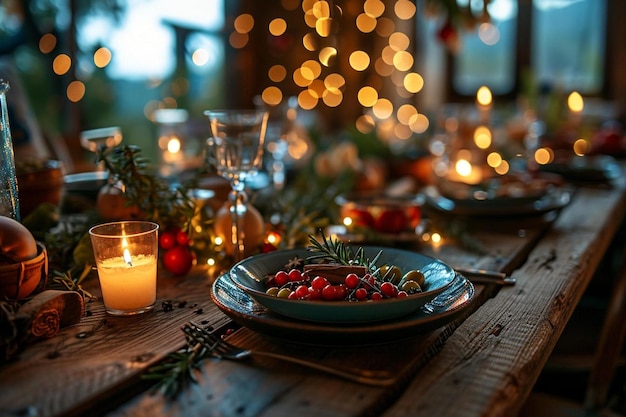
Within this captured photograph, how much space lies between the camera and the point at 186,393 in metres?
0.70

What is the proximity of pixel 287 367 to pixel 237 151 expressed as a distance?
469 mm

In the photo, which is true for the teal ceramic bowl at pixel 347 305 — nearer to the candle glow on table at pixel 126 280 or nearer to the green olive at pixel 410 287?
the green olive at pixel 410 287

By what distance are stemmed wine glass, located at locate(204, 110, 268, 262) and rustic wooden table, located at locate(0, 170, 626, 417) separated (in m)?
0.15

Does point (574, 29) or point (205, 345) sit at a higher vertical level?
point (574, 29)

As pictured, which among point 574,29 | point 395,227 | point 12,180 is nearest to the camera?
point 12,180

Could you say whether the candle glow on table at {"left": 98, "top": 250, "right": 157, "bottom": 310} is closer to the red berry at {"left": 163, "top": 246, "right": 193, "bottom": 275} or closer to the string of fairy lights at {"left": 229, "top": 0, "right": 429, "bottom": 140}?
the red berry at {"left": 163, "top": 246, "right": 193, "bottom": 275}

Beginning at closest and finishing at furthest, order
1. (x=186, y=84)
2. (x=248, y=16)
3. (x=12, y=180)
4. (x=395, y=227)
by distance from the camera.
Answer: (x=12, y=180), (x=395, y=227), (x=186, y=84), (x=248, y=16)

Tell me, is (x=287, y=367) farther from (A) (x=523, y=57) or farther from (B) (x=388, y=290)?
(A) (x=523, y=57)

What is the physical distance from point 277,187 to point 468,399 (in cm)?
120

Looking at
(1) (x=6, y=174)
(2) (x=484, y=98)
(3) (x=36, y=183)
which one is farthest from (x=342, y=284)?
(2) (x=484, y=98)

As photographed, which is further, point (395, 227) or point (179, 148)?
point (179, 148)

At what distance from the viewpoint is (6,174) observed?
952mm

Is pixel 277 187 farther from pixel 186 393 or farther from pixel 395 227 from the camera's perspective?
pixel 186 393

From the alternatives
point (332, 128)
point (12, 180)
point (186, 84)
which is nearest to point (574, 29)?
point (332, 128)
